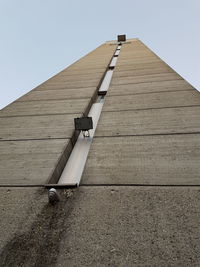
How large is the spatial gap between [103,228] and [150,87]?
460 cm

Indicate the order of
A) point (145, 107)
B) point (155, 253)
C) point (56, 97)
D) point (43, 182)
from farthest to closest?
1. point (56, 97)
2. point (145, 107)
3. point (43, 182)
4. point (155, 253)

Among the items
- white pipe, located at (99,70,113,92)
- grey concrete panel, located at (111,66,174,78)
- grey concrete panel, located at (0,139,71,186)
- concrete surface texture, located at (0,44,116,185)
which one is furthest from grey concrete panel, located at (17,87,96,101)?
grey concrete panel, located at (0,139,71,186)

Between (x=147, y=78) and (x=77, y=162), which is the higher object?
(x=147, y=78)

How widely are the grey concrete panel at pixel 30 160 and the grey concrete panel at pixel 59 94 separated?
259 centimetres

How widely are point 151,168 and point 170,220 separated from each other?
2.77 ft

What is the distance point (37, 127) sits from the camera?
14.1 feet

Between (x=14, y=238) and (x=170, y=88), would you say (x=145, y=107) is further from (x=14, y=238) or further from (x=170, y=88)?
(x=14, y=238)

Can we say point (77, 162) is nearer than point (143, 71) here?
Yes

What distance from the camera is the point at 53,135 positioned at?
389 cm

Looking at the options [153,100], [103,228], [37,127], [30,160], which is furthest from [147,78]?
[103,228]

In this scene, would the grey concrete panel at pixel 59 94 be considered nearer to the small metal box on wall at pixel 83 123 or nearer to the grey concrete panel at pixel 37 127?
the grey concrete panel at pixel 37 127

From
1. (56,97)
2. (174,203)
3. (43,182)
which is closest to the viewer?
(174,203)

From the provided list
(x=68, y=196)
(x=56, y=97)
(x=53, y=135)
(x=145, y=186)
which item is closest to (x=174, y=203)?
(x=145, y=186)

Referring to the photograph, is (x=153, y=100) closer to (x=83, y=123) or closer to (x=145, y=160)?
(x=83, y=123)
